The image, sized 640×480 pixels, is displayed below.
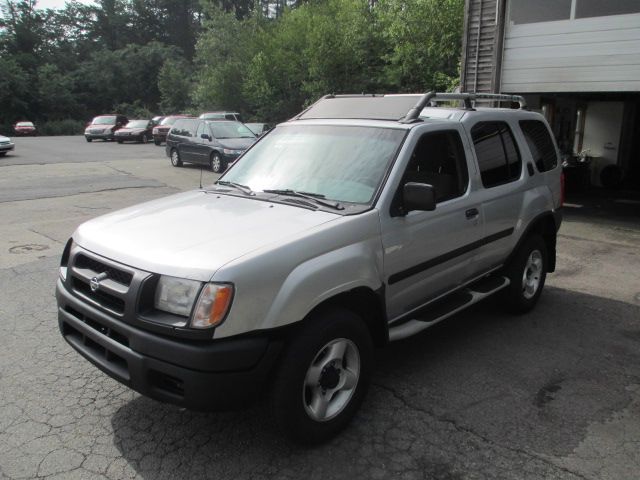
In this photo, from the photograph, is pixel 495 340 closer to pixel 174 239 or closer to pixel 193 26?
pixel 174 239

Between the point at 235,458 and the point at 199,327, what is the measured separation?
86cm

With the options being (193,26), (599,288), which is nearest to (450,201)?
(599,288)

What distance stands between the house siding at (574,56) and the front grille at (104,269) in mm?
9432

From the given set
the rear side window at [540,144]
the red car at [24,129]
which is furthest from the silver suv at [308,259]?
the red car at [24,129]

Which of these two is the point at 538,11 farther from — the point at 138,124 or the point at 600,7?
the point at 138,124

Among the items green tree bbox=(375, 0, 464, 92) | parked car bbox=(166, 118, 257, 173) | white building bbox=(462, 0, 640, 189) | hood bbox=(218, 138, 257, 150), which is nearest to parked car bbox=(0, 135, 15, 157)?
parked car bbox=(166, 118, 257, 173)

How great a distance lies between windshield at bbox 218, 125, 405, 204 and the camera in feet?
11.7

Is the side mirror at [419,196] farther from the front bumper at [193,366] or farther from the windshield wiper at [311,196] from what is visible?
the front bumper at [193,366]

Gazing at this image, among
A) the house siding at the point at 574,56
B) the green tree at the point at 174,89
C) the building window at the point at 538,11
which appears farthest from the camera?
the green tree at the point at 174,89

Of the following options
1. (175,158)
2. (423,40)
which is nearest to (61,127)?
(175,158)

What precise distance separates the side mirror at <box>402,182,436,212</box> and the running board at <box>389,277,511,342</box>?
84cm

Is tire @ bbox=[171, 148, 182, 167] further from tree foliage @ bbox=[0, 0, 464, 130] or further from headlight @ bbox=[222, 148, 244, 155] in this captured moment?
tree foliage @ bbox=[0, 0, 464, 130]

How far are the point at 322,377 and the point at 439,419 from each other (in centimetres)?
86

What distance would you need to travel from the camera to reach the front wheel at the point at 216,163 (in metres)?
16.2
